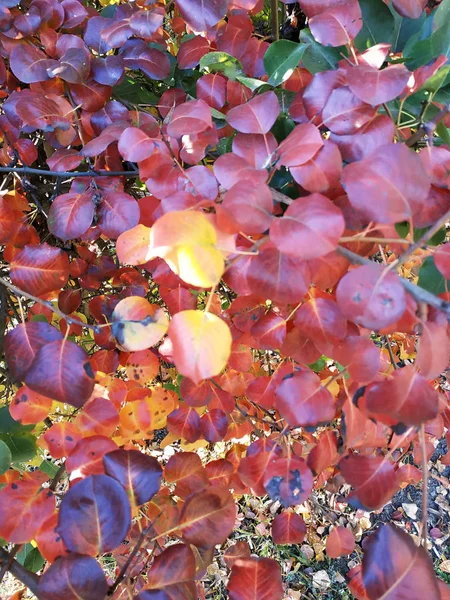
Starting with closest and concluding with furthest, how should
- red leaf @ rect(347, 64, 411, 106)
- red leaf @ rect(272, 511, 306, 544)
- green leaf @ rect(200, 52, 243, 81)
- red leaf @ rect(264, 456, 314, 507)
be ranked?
red leaf @ rect(347, 64, 411, 106)
red leaf @ rect(264, 456, 314, 507)
green leaf @ rect(200, 52, 243, 81)
red leaf @ rect(272, 511, 306, 544)

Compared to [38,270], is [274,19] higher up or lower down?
higher up

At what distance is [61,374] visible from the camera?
56 cm

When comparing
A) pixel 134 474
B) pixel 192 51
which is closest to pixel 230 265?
pixel 134 474

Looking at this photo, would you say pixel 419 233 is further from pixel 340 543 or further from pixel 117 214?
pixel 340 543

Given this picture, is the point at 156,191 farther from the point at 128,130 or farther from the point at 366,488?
the point at 366,488

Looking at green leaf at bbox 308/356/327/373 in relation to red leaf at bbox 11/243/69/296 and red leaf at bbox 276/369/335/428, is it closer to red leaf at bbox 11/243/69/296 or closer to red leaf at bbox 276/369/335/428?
red leaf at bbox 276/369/335/428

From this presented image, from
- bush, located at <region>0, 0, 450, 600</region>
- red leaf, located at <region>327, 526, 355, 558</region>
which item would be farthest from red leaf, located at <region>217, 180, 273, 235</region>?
red leaf, located at <region>327, 526, 355, 558</region>

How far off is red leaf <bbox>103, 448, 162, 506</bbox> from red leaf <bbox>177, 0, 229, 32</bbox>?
0.60m

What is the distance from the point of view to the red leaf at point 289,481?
1.99 ft

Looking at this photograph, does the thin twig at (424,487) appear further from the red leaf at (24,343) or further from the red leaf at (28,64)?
the red leaf at (28,64)

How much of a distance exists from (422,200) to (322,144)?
0.45 feet

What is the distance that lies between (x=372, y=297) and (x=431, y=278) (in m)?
0.30

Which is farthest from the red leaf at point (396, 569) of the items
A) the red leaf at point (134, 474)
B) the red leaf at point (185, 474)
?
the red leaf at point (185, 474)

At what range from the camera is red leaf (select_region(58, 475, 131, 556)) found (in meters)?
0.48
